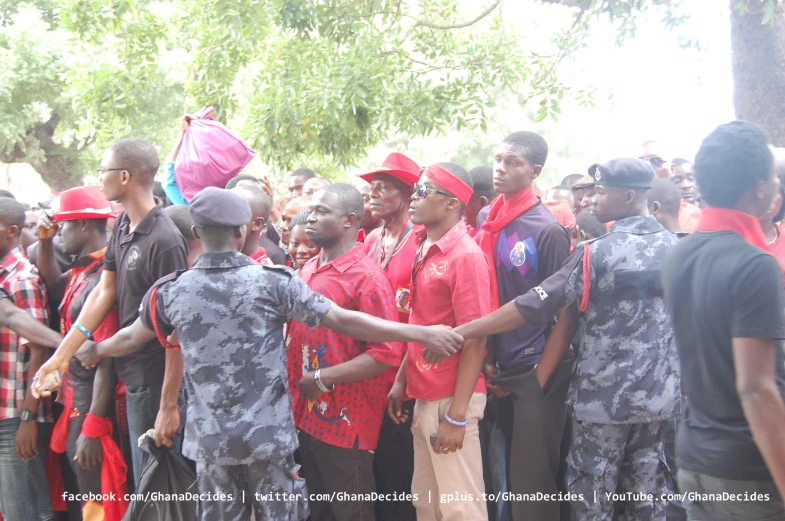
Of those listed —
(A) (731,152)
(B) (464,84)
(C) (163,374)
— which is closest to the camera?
(A) (731,152)

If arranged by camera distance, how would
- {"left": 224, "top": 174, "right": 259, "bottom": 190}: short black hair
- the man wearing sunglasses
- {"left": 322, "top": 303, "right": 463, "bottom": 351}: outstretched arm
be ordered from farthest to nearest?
{"left": 224, "top": 174, "right": 259, "bottom": 190}: short black hair, the man wearing sunglasses, {"left": 322, "top": 303, "right": 463, "bottom": 351}: outstretched arm

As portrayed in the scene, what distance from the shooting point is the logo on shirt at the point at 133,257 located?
4.09m

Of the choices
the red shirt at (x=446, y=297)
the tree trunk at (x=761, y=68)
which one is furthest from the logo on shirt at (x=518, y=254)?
the tree trunk at (x=761, y=68)

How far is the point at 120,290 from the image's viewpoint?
4.18 m

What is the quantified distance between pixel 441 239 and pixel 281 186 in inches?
641

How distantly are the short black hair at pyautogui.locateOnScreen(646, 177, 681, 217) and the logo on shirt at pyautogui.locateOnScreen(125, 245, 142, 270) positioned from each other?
3.57 m

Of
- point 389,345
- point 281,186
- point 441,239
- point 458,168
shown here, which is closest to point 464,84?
point 458,168

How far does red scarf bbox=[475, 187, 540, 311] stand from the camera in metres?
4.12

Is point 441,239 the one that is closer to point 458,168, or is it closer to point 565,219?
point 458,168

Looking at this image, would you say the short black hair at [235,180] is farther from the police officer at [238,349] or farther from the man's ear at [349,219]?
the police officer at [238,349]

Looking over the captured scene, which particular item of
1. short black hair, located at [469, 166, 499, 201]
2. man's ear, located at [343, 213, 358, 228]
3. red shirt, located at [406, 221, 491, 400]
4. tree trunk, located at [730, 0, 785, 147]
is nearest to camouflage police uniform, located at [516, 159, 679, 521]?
red shirt, located at [406, 221, 491, 400]

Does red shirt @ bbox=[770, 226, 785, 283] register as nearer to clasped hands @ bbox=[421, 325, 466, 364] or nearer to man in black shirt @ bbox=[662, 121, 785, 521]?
man in black shirt @ bbox=[662, 121, 785, 521]

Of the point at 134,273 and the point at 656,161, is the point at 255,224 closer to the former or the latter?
the point at 134,273

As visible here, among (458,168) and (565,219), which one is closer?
(458,168)
